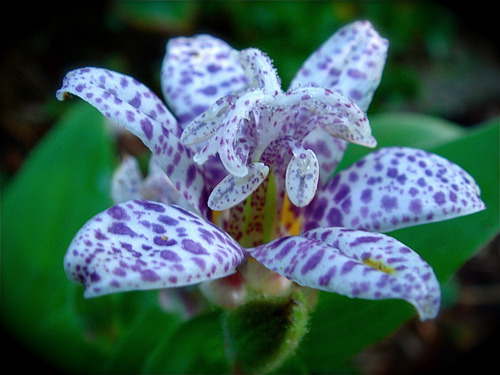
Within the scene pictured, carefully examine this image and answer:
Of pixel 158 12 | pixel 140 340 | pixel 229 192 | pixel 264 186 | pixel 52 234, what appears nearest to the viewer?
pixel 229 192

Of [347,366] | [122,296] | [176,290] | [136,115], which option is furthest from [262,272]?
[347,366]

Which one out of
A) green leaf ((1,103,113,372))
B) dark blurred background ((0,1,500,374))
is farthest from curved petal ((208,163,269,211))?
dark blurred background ((0,1,500,374))

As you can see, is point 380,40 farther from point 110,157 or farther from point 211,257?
point 110,157

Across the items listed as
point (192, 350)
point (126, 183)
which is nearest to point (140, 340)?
point (192, 350)

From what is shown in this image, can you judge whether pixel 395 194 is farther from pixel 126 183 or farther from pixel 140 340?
pixel 140 340

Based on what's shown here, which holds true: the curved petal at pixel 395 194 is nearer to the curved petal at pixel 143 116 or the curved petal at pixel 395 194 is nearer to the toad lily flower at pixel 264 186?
the toad lily flower at pixel 264 186

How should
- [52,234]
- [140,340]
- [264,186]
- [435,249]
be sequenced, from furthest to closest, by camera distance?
[52,234] → [140,340] → [435,249] → [264,186]

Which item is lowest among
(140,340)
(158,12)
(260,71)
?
(140,340)

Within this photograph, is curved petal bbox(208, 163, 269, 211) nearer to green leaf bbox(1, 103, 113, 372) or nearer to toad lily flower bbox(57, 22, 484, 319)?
toad lily flower bbox(57, 22, 484, 319)
